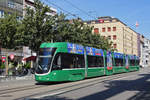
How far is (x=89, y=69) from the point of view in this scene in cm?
2155

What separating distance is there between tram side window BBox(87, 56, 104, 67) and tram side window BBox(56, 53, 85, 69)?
1637 millimetres

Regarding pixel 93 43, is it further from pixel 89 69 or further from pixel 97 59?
pixel 89 69

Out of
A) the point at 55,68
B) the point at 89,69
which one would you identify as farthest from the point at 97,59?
the point at 55,68

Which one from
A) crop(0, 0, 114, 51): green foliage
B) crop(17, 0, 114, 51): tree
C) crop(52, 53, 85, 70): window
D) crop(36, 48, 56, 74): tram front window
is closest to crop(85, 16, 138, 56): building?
crop(17, 0, 114, 51): tree

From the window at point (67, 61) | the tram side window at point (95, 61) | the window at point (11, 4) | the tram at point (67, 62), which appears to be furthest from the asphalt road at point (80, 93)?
the window at point (11, 4)

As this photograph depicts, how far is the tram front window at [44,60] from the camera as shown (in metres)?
16.2

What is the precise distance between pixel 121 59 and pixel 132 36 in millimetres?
63011

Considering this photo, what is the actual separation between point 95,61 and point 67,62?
601 centimetres

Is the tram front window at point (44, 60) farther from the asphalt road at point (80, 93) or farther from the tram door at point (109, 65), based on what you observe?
the tram door at point (109, 65)

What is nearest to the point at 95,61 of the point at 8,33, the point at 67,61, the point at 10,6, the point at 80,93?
the point at 67,61

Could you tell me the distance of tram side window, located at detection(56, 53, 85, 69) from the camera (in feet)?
56.8

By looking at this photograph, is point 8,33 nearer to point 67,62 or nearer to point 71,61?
point 71,61

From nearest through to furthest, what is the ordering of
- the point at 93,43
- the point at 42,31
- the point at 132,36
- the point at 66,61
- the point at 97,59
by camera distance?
1. the point at 66,61
2. the point at 97,59
3. the point at 42,31
4. the point at 93,43
5. the point at 132,36

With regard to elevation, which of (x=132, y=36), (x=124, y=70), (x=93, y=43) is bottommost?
(x=124, y=70)
